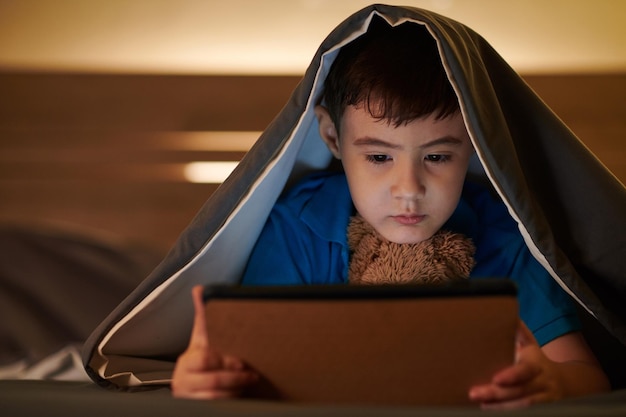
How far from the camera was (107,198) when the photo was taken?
1958 mm

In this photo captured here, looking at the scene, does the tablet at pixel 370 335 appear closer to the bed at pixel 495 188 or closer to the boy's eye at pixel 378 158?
the bed at pixel 495 188

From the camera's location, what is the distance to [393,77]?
990 mm

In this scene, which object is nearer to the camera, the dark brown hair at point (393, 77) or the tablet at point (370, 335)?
the tablet at point (370, 335)

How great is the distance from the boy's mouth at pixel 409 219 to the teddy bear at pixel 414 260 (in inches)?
1.4

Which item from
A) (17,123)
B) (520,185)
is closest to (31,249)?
(17,123)

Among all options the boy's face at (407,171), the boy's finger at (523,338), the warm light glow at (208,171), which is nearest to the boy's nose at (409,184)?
the boy's face at (407,171)

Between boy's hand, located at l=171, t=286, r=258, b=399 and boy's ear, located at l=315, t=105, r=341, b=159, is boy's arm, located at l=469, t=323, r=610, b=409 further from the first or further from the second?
boy's ear, located at l=315, t=105, r=341, b=159

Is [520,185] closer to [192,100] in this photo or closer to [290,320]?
[290,320]

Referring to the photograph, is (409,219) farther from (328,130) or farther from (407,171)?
(328,130)

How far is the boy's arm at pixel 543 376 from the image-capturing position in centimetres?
69

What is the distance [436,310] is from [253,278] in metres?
0.47

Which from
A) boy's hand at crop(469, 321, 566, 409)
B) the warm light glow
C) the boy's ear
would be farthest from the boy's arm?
the warm light glow

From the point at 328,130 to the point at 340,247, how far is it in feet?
0.57

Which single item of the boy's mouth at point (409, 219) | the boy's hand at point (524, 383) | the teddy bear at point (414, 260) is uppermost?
the boy's mouth at point (409, 219)
